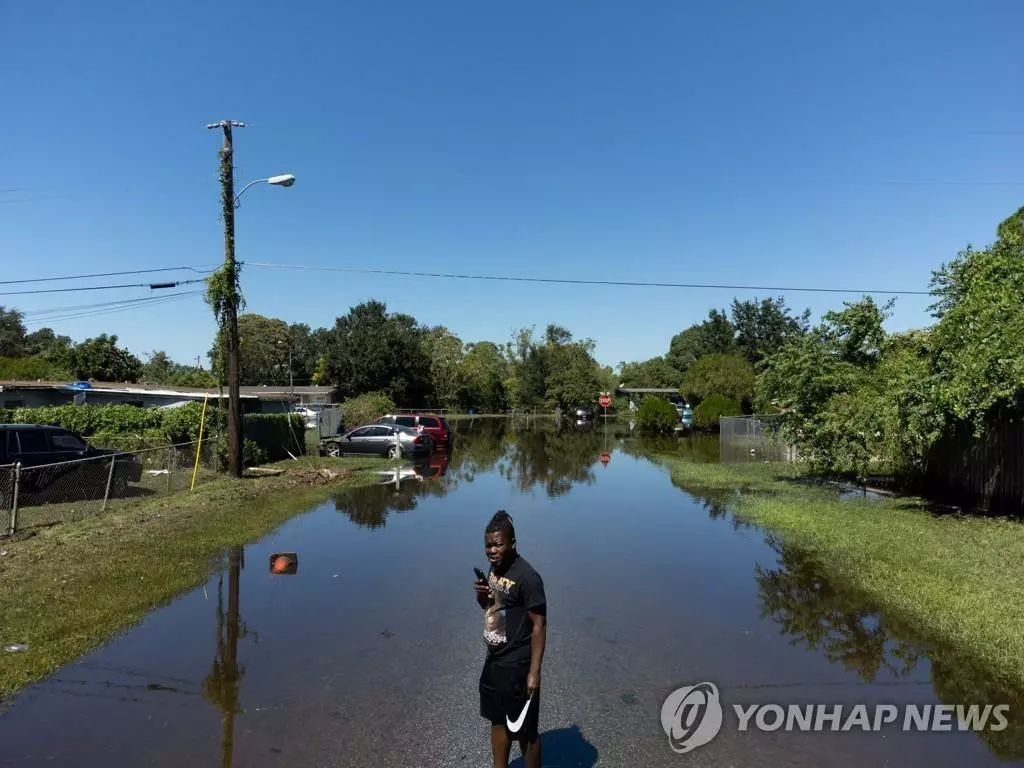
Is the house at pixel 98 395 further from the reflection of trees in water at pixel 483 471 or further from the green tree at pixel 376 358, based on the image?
the green tree at pixel 376 358

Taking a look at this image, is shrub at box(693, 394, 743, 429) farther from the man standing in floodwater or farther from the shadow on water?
the man standing in floodwater

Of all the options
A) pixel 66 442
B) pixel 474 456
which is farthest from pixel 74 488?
pixel 474 456

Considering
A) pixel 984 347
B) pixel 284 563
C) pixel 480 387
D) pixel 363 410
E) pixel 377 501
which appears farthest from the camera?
pixel 480 387

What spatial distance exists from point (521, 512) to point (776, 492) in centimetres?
699

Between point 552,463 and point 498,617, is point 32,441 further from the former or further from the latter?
point 552,463

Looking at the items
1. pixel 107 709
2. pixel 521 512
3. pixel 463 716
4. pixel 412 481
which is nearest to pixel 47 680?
pixel 107 709

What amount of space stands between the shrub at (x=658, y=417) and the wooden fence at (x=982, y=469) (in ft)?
113

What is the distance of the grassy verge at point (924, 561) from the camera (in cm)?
673

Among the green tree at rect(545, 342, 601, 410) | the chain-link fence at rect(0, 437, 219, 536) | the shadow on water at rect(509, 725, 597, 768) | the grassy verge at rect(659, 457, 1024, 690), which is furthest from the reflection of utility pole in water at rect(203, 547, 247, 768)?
the green tree at rect(545, 342, 601, 410)

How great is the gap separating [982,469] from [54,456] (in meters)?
19.2

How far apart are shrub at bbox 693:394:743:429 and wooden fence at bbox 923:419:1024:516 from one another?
33.1 meters

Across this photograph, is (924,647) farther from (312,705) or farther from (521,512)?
(521,512)

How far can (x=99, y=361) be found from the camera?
64.8 meters

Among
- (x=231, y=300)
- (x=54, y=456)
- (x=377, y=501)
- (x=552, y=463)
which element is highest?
(x=231, y=300)
